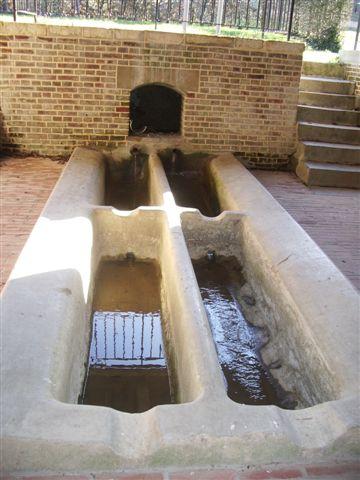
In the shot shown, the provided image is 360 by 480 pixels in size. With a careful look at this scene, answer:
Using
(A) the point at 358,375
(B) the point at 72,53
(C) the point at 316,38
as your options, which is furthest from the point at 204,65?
(C) the point at 316,38

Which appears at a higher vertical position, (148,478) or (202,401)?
(202,401)

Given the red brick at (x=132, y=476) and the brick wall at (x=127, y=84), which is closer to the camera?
the red brick at (x=132, y=476)

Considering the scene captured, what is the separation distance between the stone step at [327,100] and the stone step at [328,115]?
0.33m

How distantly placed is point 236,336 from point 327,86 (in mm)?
6502

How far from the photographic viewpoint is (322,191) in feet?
22.8

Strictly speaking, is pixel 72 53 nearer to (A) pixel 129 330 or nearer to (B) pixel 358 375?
(A) pixel 129 330

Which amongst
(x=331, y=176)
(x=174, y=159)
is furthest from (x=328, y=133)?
(x=174, y=159)

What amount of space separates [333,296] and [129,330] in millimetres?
1641

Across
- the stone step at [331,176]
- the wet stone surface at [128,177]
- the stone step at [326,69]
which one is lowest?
the wet stone surface at [128,177]

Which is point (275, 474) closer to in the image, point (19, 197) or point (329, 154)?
point (19, 197)

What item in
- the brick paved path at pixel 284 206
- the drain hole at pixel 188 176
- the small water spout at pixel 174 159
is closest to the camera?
the brick paved path at pixel 284 206

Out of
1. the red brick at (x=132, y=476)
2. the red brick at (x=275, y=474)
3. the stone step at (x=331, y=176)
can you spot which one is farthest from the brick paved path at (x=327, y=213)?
the red brick at (x=132, y=476)

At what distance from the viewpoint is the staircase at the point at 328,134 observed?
7.17 meters

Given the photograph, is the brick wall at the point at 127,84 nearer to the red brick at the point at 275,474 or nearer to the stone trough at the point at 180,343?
the stone trough at the point at 180,343
